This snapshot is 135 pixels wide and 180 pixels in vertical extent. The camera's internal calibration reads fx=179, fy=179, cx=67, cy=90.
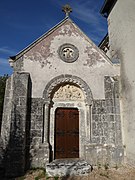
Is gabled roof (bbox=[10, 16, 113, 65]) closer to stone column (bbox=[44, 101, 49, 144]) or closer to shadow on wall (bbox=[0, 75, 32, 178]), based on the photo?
shadow on wall (bbox=[0, 75, 32, 178])

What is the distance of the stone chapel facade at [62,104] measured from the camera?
7032mm

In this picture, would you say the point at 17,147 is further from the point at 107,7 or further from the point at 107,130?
the point at 107,7

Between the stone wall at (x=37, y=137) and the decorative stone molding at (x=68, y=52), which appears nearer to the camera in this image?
the stone wall at (x=37, y=137)

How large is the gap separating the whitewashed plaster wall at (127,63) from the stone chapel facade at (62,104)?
30 cm

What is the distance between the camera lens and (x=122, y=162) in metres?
7.19

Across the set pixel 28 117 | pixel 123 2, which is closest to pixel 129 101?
pixel 28 117

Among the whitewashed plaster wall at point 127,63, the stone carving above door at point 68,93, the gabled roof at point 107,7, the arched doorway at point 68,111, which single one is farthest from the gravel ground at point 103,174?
the gabled roof at point 107,7

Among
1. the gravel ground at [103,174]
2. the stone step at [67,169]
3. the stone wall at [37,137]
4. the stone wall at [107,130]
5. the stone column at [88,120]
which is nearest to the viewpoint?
the gravel ground at [103,174]

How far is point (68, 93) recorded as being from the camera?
8.19 meters

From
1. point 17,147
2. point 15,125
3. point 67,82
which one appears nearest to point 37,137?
point 17,147

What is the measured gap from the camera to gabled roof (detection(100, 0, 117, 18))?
9.78 metres

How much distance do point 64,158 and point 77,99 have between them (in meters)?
2.60

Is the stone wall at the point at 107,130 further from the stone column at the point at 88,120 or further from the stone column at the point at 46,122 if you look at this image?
the stone column at the point at 46,122

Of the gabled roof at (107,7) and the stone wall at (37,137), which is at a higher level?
the gabled roof at (107,7)
